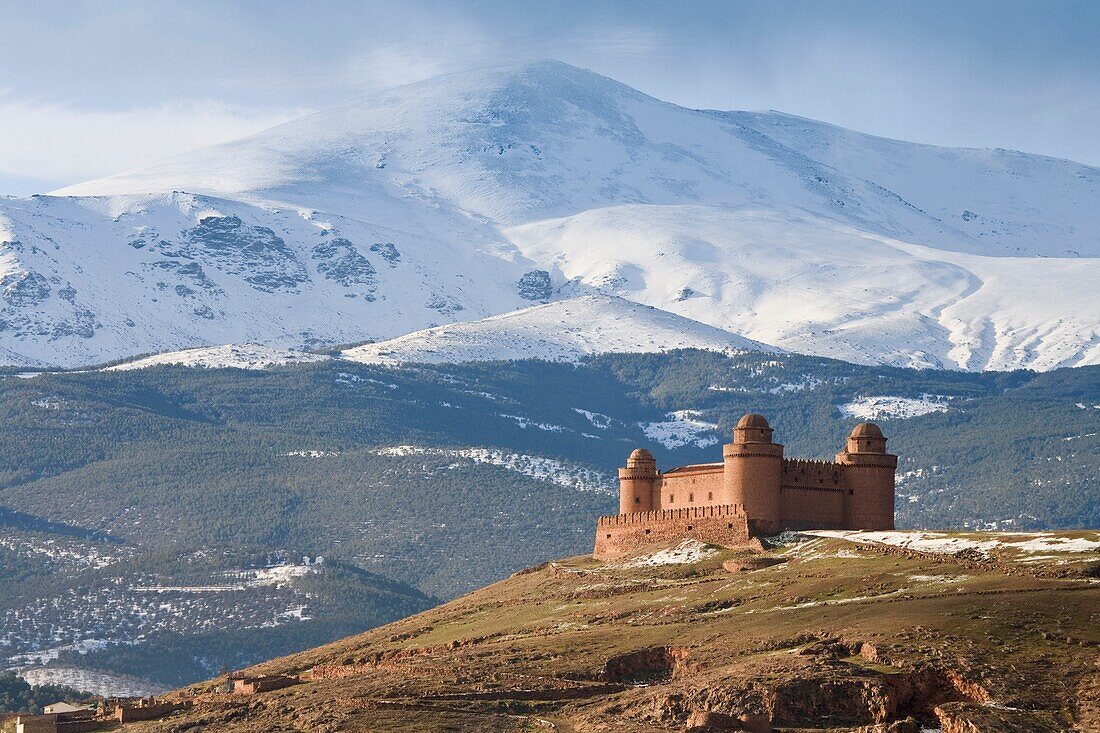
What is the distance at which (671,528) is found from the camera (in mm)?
163250

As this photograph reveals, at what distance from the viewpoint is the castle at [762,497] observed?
158375 mm

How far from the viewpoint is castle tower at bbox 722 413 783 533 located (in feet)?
518

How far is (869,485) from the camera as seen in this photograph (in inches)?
6447

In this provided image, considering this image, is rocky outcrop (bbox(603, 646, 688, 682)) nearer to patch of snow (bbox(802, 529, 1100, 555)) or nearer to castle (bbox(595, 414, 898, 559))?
patch of snow (bbox(802, 529, 1100, 555))

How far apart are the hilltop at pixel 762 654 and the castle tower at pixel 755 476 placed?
6.99 metres

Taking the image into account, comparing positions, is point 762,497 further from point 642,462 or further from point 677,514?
point 642,462

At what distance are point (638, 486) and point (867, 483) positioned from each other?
20.3 meters

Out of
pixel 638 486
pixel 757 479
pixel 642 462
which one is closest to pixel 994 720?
pixel 757 479

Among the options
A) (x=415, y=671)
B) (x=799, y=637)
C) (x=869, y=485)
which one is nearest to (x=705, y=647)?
(x=799, y=637)

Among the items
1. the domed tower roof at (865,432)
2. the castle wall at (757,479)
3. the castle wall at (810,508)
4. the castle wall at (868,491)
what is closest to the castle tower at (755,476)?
the castle wall at (757,479)

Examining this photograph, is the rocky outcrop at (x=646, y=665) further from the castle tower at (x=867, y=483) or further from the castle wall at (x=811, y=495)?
the castle tower at (x=867, y=483)

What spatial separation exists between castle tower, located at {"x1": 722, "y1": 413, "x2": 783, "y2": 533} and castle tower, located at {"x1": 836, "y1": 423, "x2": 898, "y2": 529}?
6.34 meters

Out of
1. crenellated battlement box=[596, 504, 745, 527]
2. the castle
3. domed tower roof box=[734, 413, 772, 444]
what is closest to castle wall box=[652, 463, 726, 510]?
the castle

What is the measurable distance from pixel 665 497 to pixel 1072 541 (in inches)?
1782
